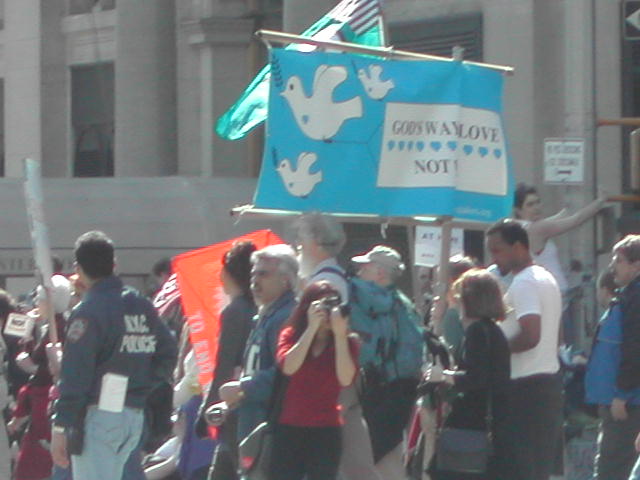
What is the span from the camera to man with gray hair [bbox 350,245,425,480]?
9.50 metres

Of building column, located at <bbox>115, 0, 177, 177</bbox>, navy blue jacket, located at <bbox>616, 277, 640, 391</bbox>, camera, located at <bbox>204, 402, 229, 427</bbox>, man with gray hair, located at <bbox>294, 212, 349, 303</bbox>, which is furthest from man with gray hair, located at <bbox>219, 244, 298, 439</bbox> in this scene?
building column, located at <bbox>115, 0, 177, 177</bbox>

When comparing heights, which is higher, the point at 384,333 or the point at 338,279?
the point at 338,279

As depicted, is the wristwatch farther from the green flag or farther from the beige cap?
the green flag

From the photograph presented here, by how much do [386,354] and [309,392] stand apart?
877 mm

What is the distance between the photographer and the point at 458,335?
397 inches

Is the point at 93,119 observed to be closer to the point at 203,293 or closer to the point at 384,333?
the point at 203,293

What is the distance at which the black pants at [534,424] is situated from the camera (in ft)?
32.2

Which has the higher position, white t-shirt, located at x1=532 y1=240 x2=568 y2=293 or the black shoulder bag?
white t-shirt, located at x1=532 y1=240 x2=568 y2=293

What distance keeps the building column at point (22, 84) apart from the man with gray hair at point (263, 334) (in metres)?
21.5

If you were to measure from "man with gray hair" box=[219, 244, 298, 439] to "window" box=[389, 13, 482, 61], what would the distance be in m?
12.3

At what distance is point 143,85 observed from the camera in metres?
27.4

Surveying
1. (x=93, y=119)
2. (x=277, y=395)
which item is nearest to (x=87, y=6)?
(x=93, y=119)

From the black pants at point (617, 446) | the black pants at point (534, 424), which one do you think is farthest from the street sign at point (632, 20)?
the black pants at point (534, 424)

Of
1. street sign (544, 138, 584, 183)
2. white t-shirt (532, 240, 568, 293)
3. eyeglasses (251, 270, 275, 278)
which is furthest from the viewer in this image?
street sign (544, 138, 584, 183)
